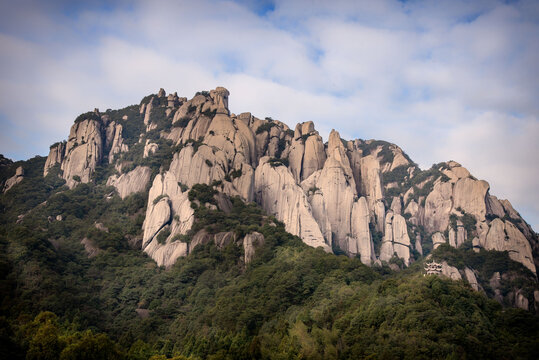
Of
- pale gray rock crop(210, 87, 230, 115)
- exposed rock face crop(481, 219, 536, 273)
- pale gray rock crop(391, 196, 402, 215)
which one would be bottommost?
exposed rock face crop(481, 219, 536, 273)

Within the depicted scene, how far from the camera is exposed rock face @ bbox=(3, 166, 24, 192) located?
100800mm

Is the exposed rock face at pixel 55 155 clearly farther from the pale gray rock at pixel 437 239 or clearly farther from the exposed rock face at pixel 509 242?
the exposed rock face at pixel 509 242

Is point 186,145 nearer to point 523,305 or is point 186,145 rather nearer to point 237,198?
point 237,198

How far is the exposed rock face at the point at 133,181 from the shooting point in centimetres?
9312

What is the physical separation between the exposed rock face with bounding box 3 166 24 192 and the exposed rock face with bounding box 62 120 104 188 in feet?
26.0

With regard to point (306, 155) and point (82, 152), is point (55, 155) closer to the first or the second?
point (82, 152)

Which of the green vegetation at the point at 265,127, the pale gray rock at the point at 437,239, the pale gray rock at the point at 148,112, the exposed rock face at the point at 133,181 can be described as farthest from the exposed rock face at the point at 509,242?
the pale gray rock at the point at 148,112

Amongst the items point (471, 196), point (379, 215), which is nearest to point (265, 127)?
point (379, 215)

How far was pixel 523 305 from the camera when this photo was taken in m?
77.2

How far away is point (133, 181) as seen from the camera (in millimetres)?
94188

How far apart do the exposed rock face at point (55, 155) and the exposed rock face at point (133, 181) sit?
63.4ft

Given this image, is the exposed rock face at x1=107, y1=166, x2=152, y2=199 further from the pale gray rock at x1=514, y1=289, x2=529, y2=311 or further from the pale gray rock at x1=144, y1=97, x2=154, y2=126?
the pale gray rock at x1=514, y1=289, x2=529, y2=311

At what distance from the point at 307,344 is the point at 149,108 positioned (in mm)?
87385

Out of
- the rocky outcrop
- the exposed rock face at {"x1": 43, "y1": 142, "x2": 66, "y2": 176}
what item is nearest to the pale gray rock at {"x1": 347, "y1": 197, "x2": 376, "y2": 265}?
the rocky outcrop
